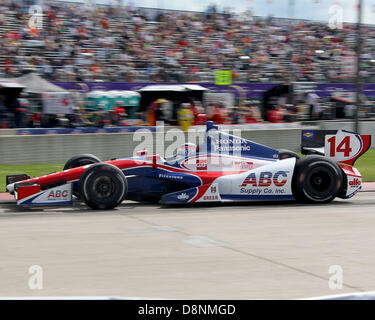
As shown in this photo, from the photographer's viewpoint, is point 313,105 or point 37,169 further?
point 313,105

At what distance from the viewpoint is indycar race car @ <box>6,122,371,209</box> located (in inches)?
344

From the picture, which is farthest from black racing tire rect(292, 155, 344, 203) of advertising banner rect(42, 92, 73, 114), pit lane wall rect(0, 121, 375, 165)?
advertising banner rect(42, 92, 73, 114)

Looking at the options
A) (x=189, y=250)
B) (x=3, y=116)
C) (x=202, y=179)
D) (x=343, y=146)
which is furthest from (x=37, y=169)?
(x=189, y=250)

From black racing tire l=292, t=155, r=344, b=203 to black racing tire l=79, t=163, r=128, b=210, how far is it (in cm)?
298

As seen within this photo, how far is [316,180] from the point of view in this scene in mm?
9539

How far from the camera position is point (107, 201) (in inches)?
346

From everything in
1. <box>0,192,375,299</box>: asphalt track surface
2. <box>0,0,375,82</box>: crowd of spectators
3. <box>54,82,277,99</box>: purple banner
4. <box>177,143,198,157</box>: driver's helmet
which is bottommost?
<box>0,192,375,299</box>: asphalt track surface

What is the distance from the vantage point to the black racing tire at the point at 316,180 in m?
9.42

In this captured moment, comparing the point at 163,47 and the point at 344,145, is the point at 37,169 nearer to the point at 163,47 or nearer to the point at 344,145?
the point at 344,145

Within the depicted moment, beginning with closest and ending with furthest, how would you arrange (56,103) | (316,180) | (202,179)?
(202,179) → (316,180) → (56,103)

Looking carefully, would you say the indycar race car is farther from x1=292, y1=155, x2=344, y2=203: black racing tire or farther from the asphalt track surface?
the asphalt track surface

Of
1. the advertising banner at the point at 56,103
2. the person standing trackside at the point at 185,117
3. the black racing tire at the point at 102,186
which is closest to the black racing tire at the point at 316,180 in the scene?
Result: the black racing tire at the point at 102,186

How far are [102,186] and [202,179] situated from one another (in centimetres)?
169
